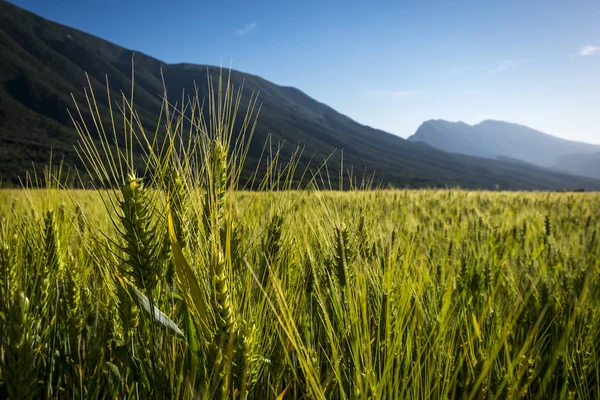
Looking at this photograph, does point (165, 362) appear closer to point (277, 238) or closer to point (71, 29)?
point (277, 238)

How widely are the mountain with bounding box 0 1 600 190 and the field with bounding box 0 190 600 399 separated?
45453 mm

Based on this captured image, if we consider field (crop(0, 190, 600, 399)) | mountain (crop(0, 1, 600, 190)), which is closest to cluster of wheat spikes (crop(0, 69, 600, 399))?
field (crop(0, 190, 600, 399))

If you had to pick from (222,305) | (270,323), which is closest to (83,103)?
(270,323)

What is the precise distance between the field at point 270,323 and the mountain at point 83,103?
1790 inches

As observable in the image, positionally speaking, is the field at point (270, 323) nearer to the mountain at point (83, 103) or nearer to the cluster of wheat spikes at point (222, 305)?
the cluster of wheat spikes at point (222, 305)

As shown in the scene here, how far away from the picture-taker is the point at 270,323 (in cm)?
83

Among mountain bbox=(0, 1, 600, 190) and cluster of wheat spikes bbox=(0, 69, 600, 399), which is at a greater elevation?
mountain bbox=(0, 1, 600, 190)

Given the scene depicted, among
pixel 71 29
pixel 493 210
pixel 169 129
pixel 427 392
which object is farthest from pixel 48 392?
pixel 71 29

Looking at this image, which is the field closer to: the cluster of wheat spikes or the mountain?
the cluster of wheat spikes

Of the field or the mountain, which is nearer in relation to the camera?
the field

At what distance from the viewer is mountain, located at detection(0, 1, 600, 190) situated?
64875 mm

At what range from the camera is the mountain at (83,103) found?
64875 millimetres

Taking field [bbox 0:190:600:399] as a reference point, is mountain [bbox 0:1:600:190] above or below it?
above

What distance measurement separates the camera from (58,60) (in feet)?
318
